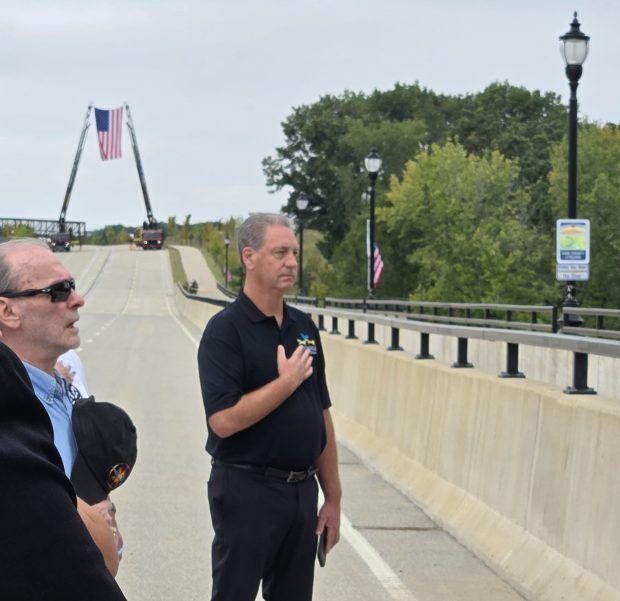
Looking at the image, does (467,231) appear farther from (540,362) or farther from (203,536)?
(203,536)

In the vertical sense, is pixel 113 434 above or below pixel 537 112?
below

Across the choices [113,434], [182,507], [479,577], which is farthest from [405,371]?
[113,434]

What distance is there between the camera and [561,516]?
7523 millimetres

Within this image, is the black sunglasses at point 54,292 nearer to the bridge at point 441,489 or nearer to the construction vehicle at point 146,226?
the bridge at point 441,489

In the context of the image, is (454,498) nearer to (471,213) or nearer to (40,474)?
(40,474)

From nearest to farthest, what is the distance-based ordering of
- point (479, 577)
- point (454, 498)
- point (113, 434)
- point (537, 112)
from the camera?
point (113, 434)
point (479, 577)
point (454, 498)
point (537, 112)

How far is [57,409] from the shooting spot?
137 inches

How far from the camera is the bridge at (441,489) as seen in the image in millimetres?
7246

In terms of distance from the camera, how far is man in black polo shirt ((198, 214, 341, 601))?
496 cm

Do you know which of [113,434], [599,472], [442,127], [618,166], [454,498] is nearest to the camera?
[113,434]

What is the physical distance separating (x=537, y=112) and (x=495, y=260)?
4781 cm

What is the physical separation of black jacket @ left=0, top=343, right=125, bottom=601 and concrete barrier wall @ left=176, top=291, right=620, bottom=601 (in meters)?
5.23

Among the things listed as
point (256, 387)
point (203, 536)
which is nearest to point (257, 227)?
point (256, 387)

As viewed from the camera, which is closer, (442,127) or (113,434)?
(113,434)
